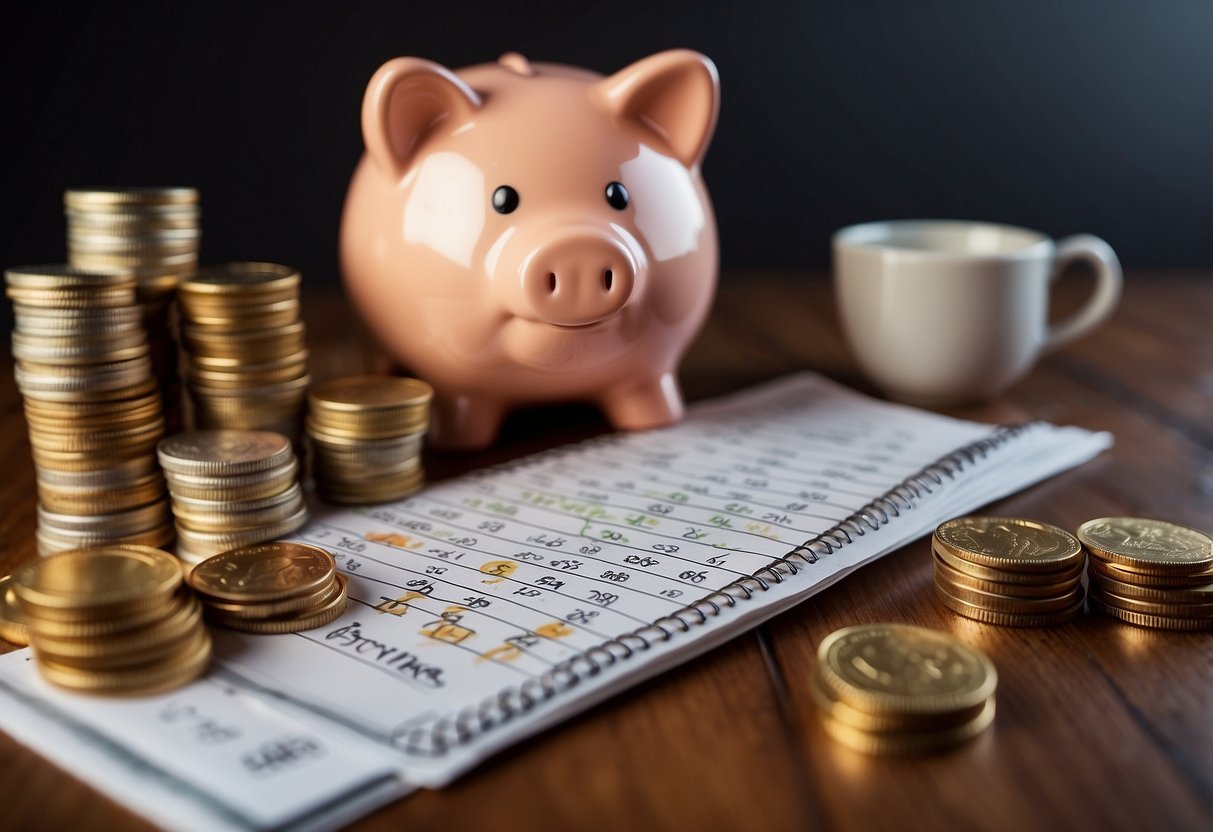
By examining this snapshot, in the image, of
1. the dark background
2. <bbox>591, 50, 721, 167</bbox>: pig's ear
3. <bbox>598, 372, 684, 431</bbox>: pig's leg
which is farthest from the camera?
the dark background

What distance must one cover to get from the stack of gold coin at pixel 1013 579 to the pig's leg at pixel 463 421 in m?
0.55

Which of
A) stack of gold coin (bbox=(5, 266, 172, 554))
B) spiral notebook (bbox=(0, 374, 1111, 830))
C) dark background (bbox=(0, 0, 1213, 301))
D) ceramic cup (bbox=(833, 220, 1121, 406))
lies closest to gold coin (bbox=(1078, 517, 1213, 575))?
spiral notebook (bbox=(0, 374, 1111, 830))

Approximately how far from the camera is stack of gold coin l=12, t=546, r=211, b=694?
729mm

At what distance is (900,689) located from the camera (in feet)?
2.32

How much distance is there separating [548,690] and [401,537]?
0.33m

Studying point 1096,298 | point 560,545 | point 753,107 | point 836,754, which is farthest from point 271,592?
point 753,107

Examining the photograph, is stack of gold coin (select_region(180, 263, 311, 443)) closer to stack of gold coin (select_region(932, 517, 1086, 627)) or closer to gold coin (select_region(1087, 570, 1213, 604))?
stack of gold coin (select_region(932, 517, 1086, 627))

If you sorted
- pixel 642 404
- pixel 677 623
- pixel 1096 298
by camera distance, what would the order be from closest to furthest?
pixel 677 623
pixel 642 404
pixel 1096 298

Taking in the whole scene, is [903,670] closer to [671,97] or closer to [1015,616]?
[1015,616]

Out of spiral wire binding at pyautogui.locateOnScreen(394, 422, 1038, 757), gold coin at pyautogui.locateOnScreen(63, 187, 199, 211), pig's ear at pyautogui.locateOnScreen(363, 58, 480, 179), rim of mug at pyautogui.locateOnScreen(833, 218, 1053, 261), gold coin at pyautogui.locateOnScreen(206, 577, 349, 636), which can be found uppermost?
pig's ear at pyautogui.locateOnScreen(363, 58, 480, 179)

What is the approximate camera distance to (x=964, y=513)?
1.09 m

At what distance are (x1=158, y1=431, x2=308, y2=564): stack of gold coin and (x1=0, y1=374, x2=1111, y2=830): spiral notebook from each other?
0.19 feet

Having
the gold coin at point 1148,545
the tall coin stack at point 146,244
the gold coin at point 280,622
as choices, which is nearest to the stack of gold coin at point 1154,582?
the gold coin at point 1148,545

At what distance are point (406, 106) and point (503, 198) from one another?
139 mm
